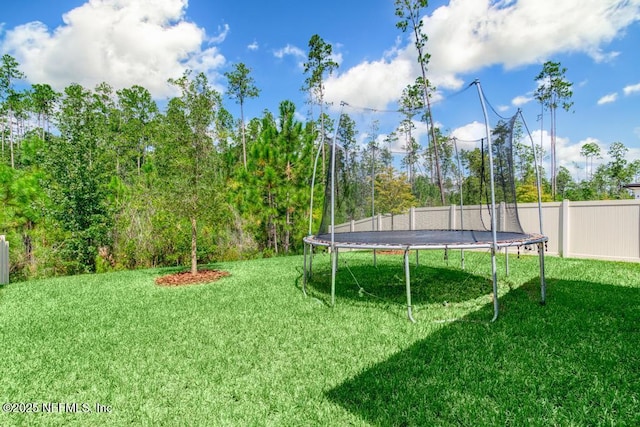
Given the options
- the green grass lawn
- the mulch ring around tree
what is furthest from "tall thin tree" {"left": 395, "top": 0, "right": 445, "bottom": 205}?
the green grass lawn

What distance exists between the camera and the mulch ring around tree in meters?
4.48

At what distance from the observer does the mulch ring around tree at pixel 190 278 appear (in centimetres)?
448

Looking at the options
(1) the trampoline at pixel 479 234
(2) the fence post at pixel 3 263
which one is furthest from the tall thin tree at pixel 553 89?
(2) the fence post at pixel 3 263

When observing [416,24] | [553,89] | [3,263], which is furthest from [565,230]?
[553,89]

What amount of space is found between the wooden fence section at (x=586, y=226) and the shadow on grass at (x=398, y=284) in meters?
0.81

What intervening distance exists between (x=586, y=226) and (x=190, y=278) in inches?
272

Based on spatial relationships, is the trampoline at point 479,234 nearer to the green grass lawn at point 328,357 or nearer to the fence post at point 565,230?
the green grass lawn at point 328,357

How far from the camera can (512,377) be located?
1.76 m

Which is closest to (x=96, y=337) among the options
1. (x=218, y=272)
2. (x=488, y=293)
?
(x=218, y=272)

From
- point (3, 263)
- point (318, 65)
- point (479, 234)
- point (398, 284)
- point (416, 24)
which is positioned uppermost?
point (416, 24)

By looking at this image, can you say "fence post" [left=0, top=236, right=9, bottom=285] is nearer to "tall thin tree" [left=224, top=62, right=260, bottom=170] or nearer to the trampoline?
the trampoline

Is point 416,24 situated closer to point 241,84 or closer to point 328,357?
point 241,84

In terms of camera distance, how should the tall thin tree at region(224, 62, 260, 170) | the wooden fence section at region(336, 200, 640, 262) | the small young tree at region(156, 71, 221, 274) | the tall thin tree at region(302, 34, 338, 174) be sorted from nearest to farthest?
the small young tree at region(156, 71, 221, 274) < the wooden fence section at region(336, 200, 640, 262) < the tall thin tree at region(302, 34, 338, 174) < the tall thin tree at region(224, 62, 260, 170)

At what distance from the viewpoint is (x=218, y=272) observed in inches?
203
